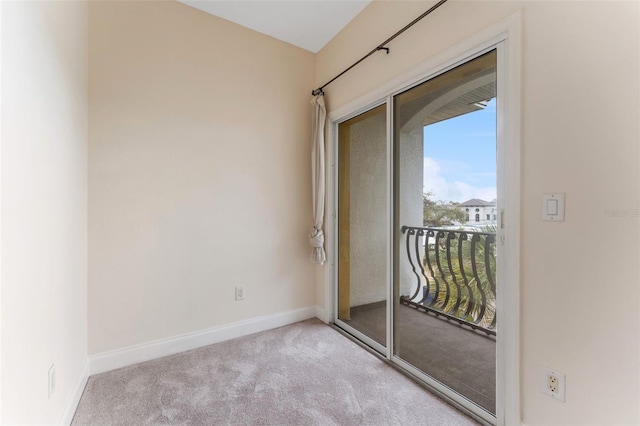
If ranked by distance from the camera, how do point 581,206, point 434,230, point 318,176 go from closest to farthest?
point 581,206 → point 434,230 → point 318,176

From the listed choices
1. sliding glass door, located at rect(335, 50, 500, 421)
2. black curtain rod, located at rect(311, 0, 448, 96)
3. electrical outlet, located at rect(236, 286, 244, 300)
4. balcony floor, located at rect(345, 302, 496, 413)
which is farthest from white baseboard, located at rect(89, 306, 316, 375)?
black curtain rod, located at rect(311, 0, 448, 96)

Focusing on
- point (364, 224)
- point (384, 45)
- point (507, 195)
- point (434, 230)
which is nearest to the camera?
point (507, 195)

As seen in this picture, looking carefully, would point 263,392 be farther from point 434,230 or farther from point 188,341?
point 434,230

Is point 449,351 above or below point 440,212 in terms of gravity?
below

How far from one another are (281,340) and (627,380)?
2082mm

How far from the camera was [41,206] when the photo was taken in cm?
125

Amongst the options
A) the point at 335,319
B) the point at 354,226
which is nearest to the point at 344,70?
the point at 354,226

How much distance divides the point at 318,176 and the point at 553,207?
187 cm

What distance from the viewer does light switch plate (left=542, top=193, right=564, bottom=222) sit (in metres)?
1.24

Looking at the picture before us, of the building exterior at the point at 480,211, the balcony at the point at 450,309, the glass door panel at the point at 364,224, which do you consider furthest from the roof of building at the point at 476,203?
the glass door panel at the point at 364,224

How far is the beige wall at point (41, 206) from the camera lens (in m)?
0.98

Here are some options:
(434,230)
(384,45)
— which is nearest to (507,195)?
(434,230)

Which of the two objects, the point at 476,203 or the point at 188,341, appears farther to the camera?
the point at 188,341

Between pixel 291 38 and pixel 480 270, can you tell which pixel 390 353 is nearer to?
pixel 480 270
